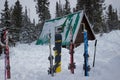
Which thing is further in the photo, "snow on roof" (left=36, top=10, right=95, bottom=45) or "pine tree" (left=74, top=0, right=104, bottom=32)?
"pine tree" (left=74, top=0, right=104, bottom=32)

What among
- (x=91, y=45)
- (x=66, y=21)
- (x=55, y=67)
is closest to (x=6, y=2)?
(x=66, y=21)

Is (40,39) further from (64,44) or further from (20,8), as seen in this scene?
(20,8)

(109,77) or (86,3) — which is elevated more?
(86,3)

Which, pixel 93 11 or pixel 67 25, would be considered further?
pixel 93 11

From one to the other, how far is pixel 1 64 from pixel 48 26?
53.7ft

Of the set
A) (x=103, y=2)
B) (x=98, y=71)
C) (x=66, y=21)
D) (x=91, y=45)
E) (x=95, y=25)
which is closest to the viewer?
(x=98, y=71)

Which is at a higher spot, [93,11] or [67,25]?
[93,11]

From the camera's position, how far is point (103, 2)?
143 feet

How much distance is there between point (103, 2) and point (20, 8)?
18.8m

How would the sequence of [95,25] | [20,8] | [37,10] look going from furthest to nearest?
[20,8], [37,10], [95,25]

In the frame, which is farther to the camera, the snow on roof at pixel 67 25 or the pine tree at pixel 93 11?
the pine tree at pixel 93 11

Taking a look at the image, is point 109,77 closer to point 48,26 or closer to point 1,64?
point 1,64

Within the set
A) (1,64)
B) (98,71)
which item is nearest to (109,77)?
(98,71)

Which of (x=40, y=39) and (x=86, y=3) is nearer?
(x=40, y=39)
